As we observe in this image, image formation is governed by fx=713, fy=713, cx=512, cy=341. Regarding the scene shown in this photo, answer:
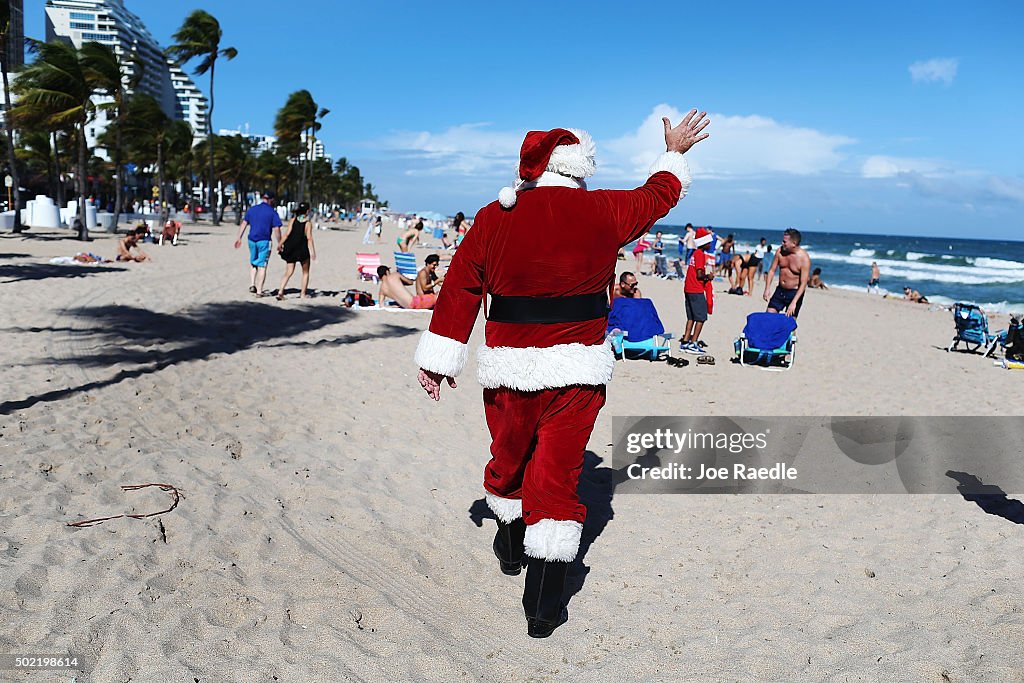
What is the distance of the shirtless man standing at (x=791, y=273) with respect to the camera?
363 inches

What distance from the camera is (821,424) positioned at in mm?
6797

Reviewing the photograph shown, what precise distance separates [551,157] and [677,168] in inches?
26.8

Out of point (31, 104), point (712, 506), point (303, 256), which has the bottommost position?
point (712, 506)

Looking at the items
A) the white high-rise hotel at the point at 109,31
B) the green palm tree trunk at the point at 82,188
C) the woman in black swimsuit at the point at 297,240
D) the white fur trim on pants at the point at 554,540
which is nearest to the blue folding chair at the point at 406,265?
the woman in black swimsuit at the point at 297,240

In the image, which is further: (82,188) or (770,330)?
(82,188)

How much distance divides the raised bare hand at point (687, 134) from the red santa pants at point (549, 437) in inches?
50.2

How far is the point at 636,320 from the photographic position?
31.7 feet

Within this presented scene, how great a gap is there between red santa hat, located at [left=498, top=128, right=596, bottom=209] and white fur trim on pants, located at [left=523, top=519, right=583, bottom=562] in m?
1.39

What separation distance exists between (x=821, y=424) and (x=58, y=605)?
620cm

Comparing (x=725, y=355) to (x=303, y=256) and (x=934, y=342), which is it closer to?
(x=934, y=342)

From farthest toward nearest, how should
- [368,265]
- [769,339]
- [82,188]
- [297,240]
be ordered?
[82,188] → [368,265] → [297,240] → [769,339]

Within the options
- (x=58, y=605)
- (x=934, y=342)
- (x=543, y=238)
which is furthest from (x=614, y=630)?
(x=934, y=342)

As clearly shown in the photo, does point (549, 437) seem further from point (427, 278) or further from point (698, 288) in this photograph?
point (427, 278)

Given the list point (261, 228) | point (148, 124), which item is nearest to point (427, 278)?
point (261, 228)
